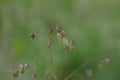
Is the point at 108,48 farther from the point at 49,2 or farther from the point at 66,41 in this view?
the point at 66,41

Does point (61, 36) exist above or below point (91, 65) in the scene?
above

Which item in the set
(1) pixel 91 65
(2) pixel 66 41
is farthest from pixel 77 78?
(2) pixel 66 41

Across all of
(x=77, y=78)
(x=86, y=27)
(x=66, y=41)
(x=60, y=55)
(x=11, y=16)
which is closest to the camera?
(x=66, y=41)

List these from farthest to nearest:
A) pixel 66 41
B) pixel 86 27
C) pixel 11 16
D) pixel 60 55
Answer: pixel 11 16 < pixel 86 27 < pixel 60 55 < pixel 66 41

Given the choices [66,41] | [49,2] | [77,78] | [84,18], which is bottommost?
[77,78]

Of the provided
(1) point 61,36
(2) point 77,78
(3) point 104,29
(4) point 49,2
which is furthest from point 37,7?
(1) point 61,36

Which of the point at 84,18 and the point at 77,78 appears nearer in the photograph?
the point at 77,78

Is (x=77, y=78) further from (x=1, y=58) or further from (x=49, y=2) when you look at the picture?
(x=49, y=2)
